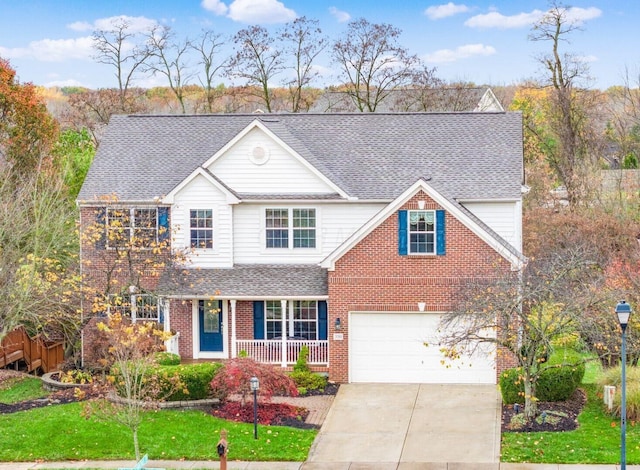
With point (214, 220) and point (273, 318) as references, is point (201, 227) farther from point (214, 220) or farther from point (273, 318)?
point (273, 318)

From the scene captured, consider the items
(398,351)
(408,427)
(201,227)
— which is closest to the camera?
(408,427)

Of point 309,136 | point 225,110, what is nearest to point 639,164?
point 225,110

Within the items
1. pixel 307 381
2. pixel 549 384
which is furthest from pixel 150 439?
pixel 549 384

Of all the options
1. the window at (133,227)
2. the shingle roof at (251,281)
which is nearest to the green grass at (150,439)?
the shingle roof at (251,281)

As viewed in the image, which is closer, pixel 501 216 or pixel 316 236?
pixel 501 216

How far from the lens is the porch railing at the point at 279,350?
29469 millimetres

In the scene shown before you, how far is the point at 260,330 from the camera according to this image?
30312 millimetres

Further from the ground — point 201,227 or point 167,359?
point 201,227

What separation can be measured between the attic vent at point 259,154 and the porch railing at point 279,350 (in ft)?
18.4

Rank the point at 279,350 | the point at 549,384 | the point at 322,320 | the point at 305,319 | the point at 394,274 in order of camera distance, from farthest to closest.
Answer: the point at 305,319 < the point at 322,320 < the point at 279,350 < the point at 394,274 < the point at 549,384

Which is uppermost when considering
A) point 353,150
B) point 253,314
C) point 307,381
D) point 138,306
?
point 353,150

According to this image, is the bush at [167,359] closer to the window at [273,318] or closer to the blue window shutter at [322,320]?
the window at [273,318]

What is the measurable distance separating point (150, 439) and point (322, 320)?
873 centimetres

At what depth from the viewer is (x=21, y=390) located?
28438mm
